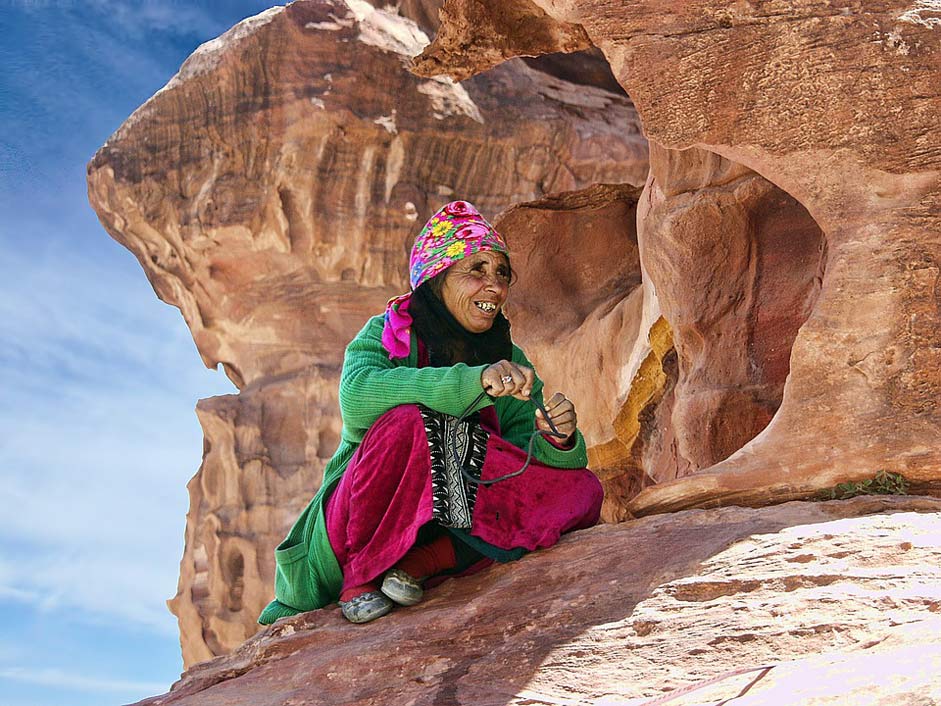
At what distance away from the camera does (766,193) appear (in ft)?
15.4

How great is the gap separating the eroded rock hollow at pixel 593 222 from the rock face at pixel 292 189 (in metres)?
0.02

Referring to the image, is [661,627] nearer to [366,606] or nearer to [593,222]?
[366,606]

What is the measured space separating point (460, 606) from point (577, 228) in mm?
3995

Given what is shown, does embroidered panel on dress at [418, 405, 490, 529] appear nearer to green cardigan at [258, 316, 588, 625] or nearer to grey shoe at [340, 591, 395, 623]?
green cardigan at [258, 316, 588, 625]

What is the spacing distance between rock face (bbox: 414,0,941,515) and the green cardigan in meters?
0.49

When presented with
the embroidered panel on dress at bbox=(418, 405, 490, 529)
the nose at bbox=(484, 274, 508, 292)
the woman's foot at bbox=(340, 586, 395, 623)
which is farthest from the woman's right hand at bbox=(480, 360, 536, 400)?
the woman's foot at bbox=(340, 586, 395, 623)

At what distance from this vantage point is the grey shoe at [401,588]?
11.2ft

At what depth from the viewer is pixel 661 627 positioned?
2.79 metres

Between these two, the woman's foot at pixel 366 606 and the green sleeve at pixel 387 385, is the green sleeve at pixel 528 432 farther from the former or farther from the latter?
the woman's foot at pixel 366 606

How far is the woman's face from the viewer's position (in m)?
3.80

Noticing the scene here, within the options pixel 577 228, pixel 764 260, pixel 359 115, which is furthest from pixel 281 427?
pixel 764 260

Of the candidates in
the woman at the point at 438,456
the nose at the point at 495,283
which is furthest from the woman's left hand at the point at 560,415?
the nose at the point at 495,283

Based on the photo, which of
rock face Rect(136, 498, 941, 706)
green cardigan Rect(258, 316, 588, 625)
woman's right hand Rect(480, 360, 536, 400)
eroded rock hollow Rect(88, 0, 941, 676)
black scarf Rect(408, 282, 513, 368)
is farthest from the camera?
black scarf Rect(408, 282, 513, 368)

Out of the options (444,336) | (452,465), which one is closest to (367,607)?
(452,465)
